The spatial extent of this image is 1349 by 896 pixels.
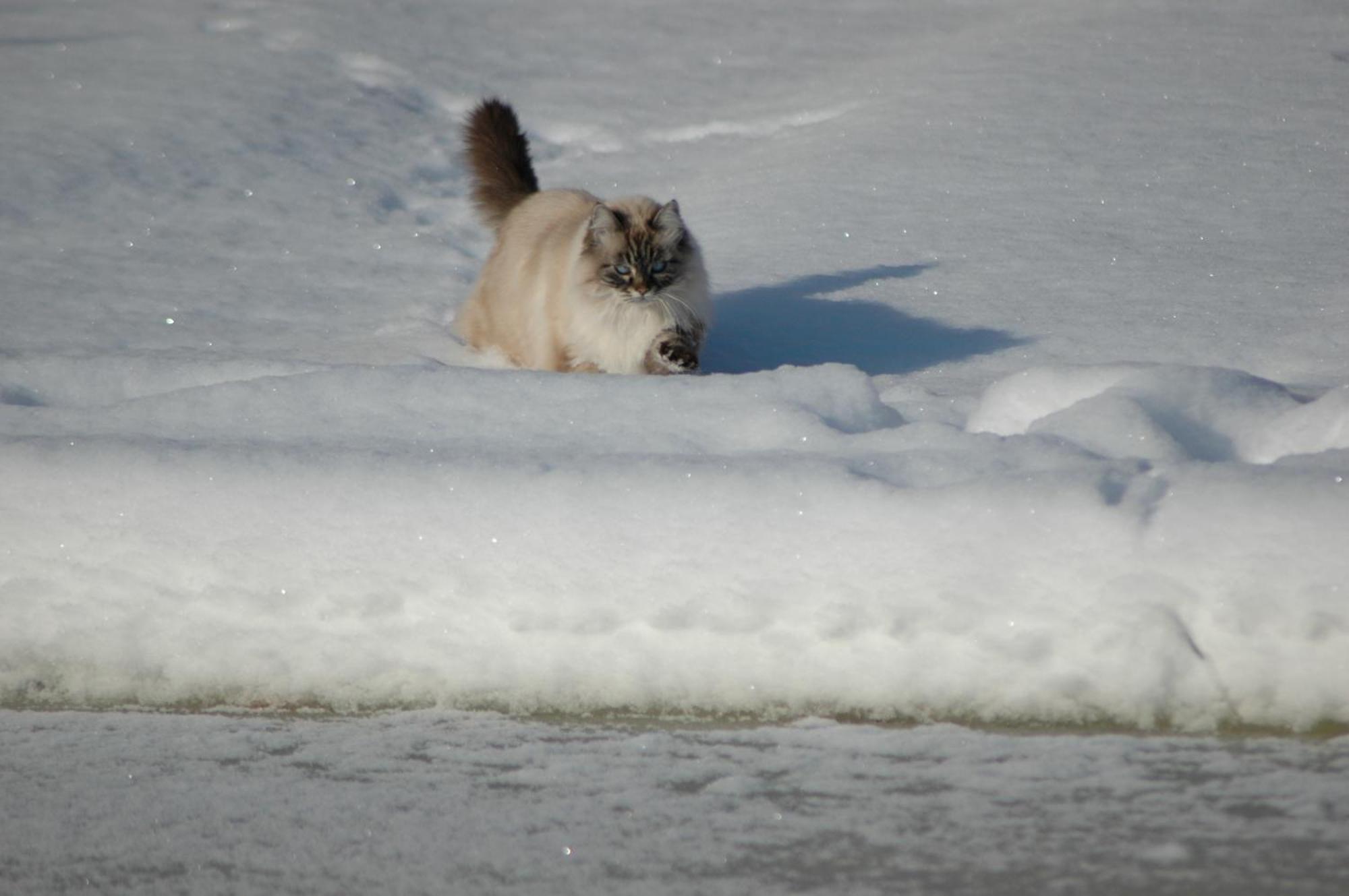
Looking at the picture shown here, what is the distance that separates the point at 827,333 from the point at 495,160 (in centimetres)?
158

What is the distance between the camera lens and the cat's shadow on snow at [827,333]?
439 cm

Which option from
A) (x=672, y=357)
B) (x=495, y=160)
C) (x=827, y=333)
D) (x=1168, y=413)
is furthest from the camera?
(x=495, y=160)

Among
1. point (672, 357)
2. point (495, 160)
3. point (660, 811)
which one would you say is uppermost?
point (495, 160)

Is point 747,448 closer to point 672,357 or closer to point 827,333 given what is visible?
point 672,357

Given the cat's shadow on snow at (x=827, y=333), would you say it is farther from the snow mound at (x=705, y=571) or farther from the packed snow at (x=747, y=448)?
the snow mound at (x=705, y=571)

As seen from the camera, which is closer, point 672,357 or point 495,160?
A: point 672,357

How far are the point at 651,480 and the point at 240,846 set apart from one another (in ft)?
3.51

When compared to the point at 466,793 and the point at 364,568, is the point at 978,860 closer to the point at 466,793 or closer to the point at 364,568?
the point at 466,793

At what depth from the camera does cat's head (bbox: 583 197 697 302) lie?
4277mm

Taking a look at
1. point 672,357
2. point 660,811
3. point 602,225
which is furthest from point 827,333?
point 660,811

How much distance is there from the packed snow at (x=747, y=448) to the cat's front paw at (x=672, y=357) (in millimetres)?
279

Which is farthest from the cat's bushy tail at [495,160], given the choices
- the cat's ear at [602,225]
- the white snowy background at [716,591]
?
the cat's ear at [602,225]

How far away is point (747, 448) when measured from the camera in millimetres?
3041

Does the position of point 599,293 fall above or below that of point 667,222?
below
